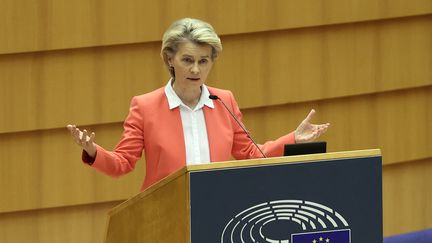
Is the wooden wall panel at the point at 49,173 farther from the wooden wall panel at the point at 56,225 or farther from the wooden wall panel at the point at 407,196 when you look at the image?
the wooden wall panel at the point at 407,196

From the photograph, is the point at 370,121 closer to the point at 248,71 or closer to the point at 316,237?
the point at 248,71

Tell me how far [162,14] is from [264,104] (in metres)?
0.71

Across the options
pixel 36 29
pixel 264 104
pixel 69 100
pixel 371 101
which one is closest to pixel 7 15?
pixel 36 29

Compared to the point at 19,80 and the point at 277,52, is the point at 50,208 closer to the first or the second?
the point at 19,80

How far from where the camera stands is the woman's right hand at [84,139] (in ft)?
11.1

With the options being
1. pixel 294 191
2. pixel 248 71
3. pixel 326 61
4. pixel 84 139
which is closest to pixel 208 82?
pixel 248 71

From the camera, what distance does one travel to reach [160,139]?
12.2ft

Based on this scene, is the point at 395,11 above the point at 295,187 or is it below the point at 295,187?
above

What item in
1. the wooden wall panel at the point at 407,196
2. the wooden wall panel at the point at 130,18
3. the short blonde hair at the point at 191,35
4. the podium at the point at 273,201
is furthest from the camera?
the wooden wall panel at the point at 407,196

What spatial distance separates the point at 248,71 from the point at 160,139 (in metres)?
1.63

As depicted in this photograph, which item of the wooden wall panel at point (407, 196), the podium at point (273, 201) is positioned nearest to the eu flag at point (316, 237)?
the podium at point (273, 201)

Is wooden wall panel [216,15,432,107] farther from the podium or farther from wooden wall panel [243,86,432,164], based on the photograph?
the podium

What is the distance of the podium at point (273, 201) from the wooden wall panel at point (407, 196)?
8.64ft

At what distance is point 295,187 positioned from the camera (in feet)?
10.2
